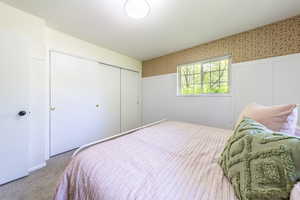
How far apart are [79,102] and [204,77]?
9.26 feet

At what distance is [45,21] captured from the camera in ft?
6.43

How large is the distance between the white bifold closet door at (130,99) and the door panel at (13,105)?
2106 millimetres

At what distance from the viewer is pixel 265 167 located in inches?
20.5

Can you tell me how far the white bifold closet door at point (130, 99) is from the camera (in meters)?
3.62

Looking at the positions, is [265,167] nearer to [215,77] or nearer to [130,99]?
[215,77]

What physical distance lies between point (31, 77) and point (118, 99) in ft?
6.19

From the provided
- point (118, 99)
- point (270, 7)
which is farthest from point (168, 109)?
point (270, 7)

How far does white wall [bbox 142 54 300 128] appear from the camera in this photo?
1.88m

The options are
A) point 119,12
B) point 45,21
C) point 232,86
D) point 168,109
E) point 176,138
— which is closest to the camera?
point 176,138

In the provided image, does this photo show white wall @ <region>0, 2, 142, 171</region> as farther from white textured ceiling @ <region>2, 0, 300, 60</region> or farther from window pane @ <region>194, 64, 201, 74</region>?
window pane @ <region>194, 64, 201, 74</region>

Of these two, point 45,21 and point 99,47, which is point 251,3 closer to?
point 99,47

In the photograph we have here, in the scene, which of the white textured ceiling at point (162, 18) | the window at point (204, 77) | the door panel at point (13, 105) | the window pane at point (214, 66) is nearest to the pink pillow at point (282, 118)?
the white textured ceiling at point (162, 18)

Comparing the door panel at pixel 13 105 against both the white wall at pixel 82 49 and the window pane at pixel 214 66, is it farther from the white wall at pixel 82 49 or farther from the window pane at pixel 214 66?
the window pane at pixel 214 66

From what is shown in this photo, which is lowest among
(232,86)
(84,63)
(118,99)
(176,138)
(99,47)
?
(176,138)
